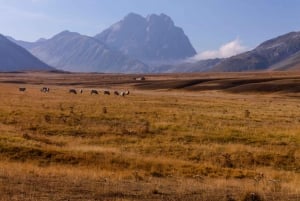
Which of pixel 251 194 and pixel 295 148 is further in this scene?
pixel 295 148

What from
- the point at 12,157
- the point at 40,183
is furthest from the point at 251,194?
the point at 12,157

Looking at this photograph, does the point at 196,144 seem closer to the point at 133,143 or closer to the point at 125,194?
the point at 133,143

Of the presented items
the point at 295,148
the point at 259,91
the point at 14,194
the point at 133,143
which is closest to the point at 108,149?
the point at 133,143

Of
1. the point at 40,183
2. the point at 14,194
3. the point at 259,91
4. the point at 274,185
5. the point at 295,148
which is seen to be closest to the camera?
the point at 14,194

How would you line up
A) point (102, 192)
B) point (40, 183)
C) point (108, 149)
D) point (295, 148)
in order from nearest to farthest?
point (102, 192) < point (40, 183) < point (108, 149) < point (295, 148)

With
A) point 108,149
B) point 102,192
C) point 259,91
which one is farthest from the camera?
point 259,91

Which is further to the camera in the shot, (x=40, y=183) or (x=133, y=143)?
(x=133, y=143)

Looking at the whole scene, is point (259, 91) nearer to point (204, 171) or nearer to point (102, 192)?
point (204, 171)

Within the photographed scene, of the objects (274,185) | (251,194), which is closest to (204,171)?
(274,185)

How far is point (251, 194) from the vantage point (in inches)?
687

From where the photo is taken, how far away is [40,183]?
19.7 metres

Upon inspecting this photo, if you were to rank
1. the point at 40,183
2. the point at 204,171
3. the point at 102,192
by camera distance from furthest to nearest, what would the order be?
the point at 204,171, the point at 40,183, the point at 102,192

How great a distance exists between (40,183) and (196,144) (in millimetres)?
17086

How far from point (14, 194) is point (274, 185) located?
1084 cm
